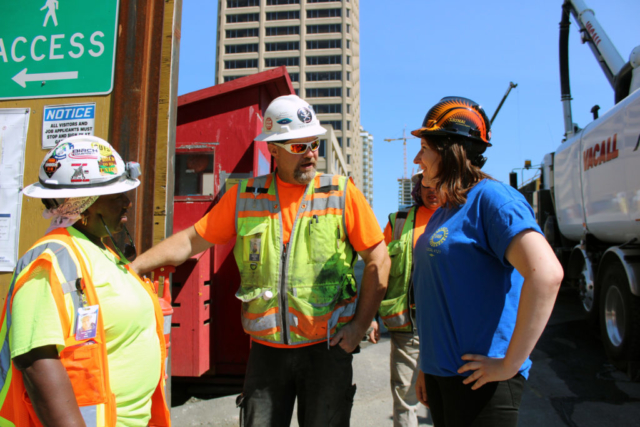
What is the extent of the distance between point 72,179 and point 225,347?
Answer: 2823 mm

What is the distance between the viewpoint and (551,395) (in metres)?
4.24

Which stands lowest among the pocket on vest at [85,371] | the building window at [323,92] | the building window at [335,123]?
the pocket on vest at [85,371]

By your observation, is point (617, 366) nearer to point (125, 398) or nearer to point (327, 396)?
point (327, 396)

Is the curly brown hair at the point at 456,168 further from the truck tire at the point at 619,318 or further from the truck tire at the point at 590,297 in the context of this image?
the truck tire at the point at 590,297

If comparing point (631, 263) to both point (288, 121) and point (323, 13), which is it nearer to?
point (288, 121)

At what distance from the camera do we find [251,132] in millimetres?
4047

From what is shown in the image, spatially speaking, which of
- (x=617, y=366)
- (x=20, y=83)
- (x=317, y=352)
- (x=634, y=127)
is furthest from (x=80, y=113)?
(x=617, y=366)

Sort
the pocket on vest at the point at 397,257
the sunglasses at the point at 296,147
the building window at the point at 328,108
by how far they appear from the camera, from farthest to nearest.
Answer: the building window at the point at 328,108, the pocket on vest at the point at 397,257, the sunglasses at the point at 296,147

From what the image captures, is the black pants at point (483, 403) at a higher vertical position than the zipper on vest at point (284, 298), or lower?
lower

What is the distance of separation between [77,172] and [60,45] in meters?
1.51

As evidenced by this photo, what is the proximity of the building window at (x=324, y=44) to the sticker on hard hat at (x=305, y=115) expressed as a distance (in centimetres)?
8967

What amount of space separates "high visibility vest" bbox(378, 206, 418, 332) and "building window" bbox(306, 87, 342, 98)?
8535 centimetres

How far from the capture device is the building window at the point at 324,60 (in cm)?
8603

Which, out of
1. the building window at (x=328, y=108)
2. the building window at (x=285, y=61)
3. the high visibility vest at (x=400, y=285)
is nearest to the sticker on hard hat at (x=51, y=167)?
the high visibility vest at (x=400, y=285)
